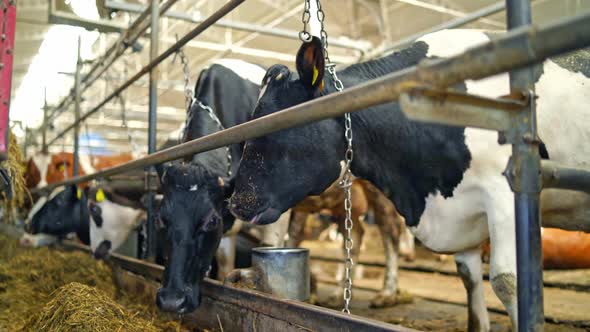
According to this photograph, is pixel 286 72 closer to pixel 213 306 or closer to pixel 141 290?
pixel 213 306

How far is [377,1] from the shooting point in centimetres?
739

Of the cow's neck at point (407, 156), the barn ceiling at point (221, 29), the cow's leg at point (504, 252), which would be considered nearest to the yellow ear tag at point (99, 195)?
the barn ceiling at point (221, 29)

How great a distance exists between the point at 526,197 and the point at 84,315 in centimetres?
179

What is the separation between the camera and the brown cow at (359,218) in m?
4.47

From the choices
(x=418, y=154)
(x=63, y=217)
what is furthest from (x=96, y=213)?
(x=418, y=154)

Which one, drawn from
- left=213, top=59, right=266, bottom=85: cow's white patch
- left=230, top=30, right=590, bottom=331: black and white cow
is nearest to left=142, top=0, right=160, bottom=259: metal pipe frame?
left=213, top=59, right=266, bottom=85: cow's white patch

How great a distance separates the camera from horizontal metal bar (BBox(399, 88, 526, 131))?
1.02 meters

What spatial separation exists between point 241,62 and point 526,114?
10.1ft

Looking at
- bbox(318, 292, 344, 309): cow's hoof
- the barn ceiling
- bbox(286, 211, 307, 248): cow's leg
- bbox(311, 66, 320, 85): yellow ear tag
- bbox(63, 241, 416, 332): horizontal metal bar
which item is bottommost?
bbox(318, 292, 344, 309): cow's hoof

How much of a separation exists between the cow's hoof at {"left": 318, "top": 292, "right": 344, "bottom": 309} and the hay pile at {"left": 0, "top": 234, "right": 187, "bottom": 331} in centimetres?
171

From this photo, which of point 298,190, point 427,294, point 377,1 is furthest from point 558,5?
point 298,190

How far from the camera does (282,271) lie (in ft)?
7.90

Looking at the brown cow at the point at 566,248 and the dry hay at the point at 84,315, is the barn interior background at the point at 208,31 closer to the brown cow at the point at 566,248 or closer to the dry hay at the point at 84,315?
the brown cow at the point at 566,248

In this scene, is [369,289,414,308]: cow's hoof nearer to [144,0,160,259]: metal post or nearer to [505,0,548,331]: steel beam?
[144,0,160,259]: metal post
